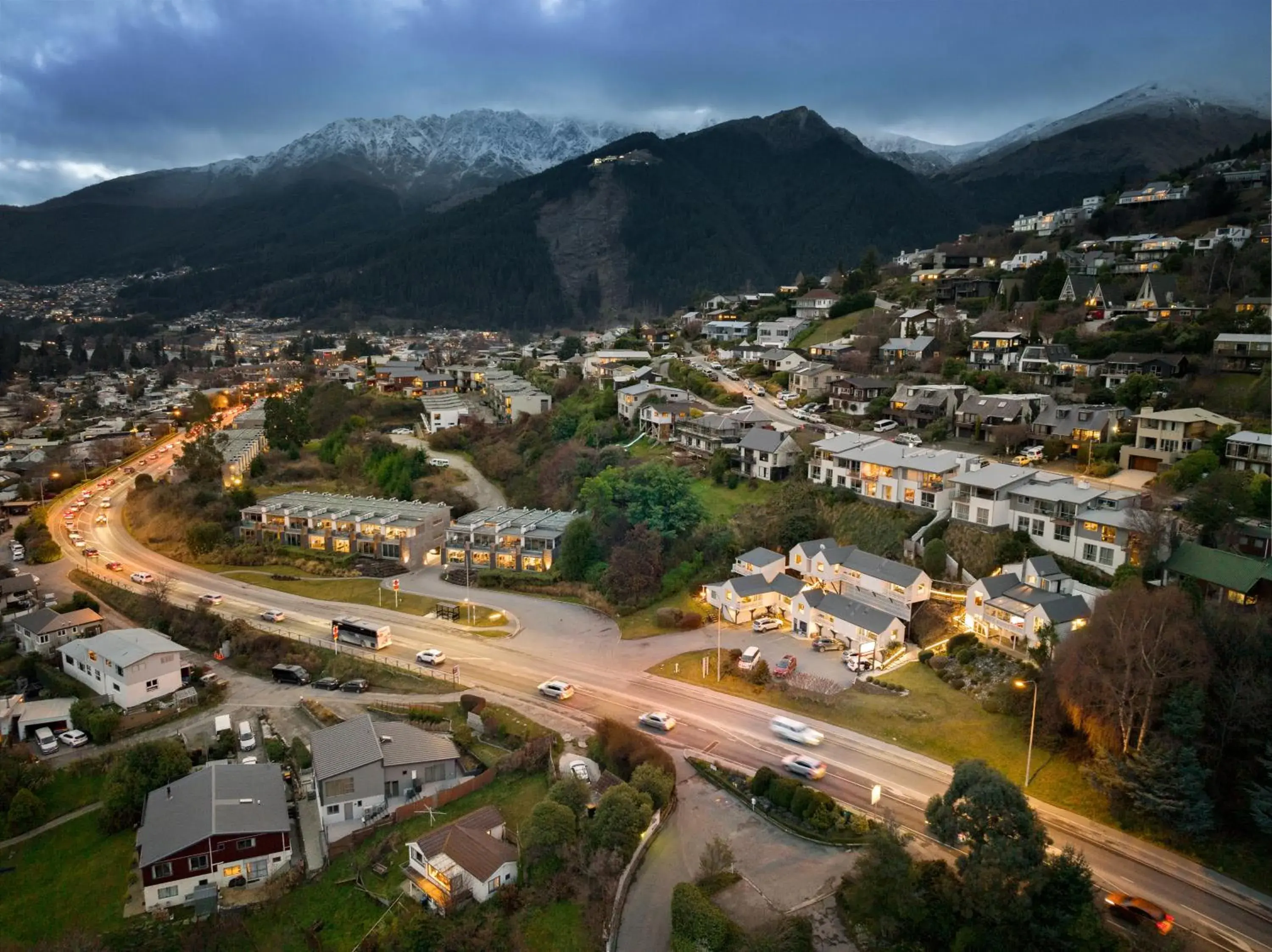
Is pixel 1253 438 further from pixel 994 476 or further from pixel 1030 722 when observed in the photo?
pixel 1030 722

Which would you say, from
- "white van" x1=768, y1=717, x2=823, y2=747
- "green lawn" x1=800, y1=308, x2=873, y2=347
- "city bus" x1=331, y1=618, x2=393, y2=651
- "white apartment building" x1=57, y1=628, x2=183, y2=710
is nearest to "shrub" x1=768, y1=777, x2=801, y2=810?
"white van" x1=768, y1=717, x2=823, y2=747

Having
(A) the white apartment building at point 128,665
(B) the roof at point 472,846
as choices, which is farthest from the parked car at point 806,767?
(A) the white apartment building at point 128,665

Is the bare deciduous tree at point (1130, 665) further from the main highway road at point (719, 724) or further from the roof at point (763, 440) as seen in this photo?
the roof at point (763, 440)

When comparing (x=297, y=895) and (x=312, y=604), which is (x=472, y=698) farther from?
(x=312, y=604)

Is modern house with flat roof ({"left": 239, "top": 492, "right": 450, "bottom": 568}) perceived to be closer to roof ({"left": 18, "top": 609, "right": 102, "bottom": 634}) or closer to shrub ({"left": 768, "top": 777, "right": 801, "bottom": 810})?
roof ({"left": 18, "top": 609, "right": 102, "bottom": 634})

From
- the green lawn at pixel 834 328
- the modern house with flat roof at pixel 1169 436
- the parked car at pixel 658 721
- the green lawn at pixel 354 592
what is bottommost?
the green lawn at pixel 354 592

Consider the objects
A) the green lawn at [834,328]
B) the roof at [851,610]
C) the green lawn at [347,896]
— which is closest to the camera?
the green lawn at [347,896]

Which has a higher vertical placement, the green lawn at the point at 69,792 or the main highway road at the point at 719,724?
the main highway road at the point at 719,724

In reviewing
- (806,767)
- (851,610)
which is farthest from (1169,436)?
(806,767)
